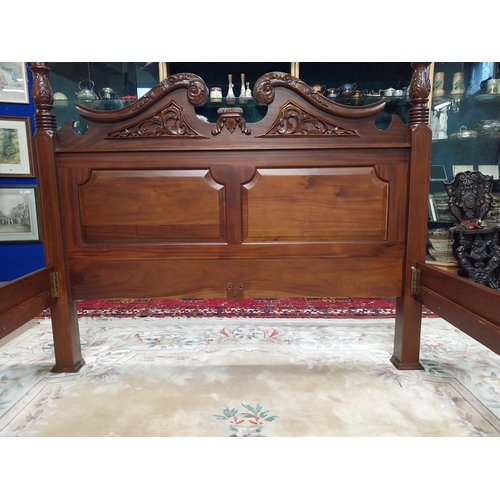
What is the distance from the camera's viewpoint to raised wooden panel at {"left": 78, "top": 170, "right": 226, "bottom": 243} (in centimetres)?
133

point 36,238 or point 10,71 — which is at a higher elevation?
point 10,71

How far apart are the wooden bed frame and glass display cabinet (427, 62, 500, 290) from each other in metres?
1.45

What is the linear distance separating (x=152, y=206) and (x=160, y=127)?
30 cm

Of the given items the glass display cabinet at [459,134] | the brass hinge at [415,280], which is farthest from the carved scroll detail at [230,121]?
the glass display cabinet at [459,134]

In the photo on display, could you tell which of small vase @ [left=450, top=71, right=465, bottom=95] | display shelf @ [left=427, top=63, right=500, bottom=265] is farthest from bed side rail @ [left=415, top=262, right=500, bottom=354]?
small vase @ [left=450, top=71, right=465, bottom=95]

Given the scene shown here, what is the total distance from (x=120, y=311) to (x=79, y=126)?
5.90ft

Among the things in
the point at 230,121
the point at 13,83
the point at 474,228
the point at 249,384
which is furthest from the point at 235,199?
the point at 13,83

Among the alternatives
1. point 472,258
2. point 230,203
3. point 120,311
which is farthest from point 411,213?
point 120,311

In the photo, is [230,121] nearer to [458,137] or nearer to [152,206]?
[152,206]

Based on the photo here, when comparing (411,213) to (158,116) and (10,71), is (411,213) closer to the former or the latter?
(158,116)

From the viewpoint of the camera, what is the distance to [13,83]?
9.09 feet

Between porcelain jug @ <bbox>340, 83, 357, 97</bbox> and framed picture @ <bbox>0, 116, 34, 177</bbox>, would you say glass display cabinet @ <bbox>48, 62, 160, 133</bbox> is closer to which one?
framed picture @ <bbox>0, 116, 34, 177</bbox>

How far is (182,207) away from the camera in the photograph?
4.41ft

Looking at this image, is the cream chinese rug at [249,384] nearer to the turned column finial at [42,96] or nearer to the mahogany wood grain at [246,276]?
the mahogany wood grain at [246,276]
